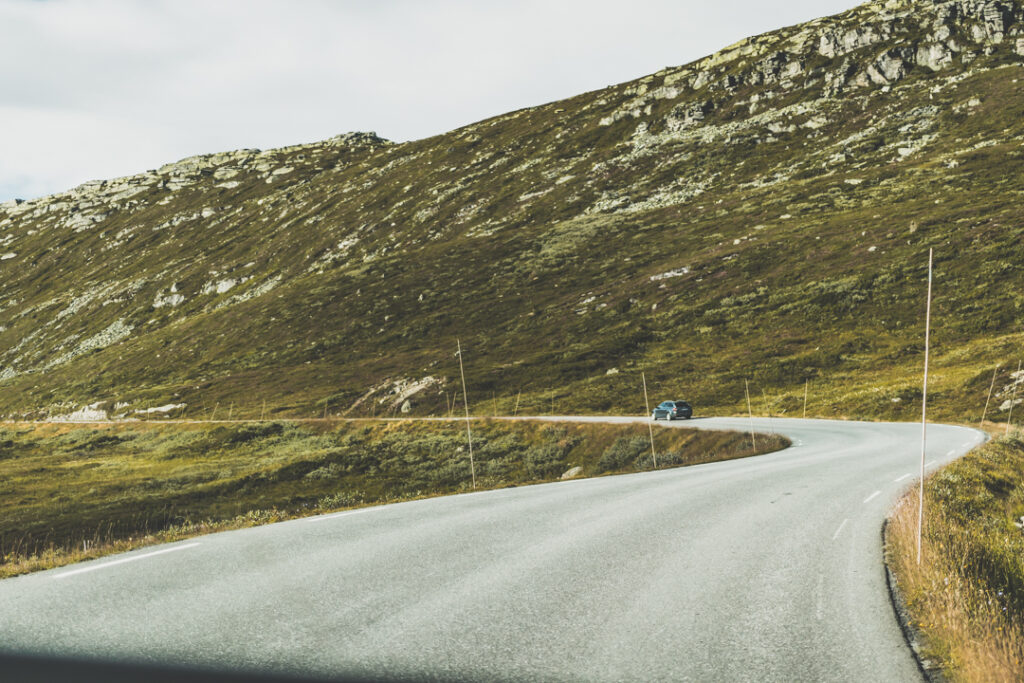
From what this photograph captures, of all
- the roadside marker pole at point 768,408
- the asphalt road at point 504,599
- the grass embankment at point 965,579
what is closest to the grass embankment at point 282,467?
the roadside marker pole at point 768,408

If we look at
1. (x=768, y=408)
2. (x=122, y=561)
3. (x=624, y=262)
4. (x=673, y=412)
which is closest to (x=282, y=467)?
(x=673, y=412)

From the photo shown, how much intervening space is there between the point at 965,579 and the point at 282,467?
40964 mm

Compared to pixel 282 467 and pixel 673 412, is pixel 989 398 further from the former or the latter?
pixel 282 467

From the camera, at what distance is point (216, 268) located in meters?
140

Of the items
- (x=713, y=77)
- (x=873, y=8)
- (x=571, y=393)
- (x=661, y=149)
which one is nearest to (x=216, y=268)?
(x=661, y=149)

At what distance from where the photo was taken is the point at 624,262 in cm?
9181

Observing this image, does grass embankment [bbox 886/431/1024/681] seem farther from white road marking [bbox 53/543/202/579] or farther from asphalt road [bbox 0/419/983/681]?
white road marking [bbox 53/543/202/579]

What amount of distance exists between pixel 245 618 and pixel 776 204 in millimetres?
100489

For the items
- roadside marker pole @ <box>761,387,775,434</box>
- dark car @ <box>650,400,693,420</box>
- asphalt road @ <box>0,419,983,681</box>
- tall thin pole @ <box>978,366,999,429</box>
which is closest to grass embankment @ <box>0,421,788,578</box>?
roadside marker pole @ <box>761,387,775,434</box>

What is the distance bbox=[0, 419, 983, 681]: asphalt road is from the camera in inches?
208

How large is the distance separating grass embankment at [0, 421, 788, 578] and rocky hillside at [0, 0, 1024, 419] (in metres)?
11.8

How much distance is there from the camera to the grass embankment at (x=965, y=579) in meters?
5.00

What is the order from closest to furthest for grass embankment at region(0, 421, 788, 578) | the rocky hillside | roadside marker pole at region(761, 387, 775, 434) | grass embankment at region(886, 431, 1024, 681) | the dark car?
grass embankment at region(886, 431, 1024, 681)
grass embankment at region(0, 421, 788, 578)
roadside marker pole at region(761, 387, 775, 434)
the dark car
the rocky hillside

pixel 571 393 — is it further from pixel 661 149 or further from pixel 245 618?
pixel 661 149
